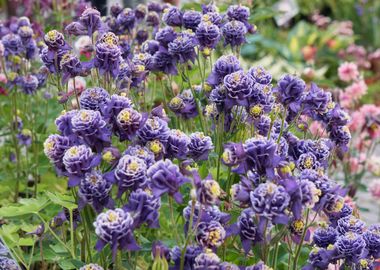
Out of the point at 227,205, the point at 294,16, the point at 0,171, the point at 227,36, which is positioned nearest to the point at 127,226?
the point at 227,205

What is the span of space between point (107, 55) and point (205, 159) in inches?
11.4

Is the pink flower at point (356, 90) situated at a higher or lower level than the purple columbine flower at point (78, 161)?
lower

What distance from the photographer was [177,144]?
127 cm

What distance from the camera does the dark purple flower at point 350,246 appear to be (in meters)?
1.25

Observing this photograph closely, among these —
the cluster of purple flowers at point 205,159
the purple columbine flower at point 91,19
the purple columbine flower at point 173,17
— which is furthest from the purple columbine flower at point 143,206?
the purple columbine flower at point 173,17

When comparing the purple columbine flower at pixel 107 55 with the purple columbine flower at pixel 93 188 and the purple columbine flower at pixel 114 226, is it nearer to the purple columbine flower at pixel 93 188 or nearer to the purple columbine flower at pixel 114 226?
the purple columbine flower at pixel 93 188

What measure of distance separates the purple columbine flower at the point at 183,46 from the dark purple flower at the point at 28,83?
2.26 feet

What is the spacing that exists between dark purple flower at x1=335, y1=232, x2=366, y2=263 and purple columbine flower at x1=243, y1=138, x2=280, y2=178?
20 cm

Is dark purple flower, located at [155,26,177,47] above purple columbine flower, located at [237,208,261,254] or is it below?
above

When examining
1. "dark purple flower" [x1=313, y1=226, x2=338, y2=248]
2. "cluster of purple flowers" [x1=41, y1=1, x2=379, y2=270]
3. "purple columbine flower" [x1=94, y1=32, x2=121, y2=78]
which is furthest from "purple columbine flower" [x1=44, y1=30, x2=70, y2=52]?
"dark purple flower" [x1=313, y1=226, x2=338, y2=248]

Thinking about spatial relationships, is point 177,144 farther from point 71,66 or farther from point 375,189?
point 375,189

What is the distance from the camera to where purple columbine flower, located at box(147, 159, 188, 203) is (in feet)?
3.55

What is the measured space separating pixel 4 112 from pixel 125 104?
1.32 m

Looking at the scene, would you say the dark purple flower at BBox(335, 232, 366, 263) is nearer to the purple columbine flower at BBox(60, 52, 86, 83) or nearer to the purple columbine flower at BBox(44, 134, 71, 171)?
the purple columbine flower at BBox(44, 134, 71, 171)
